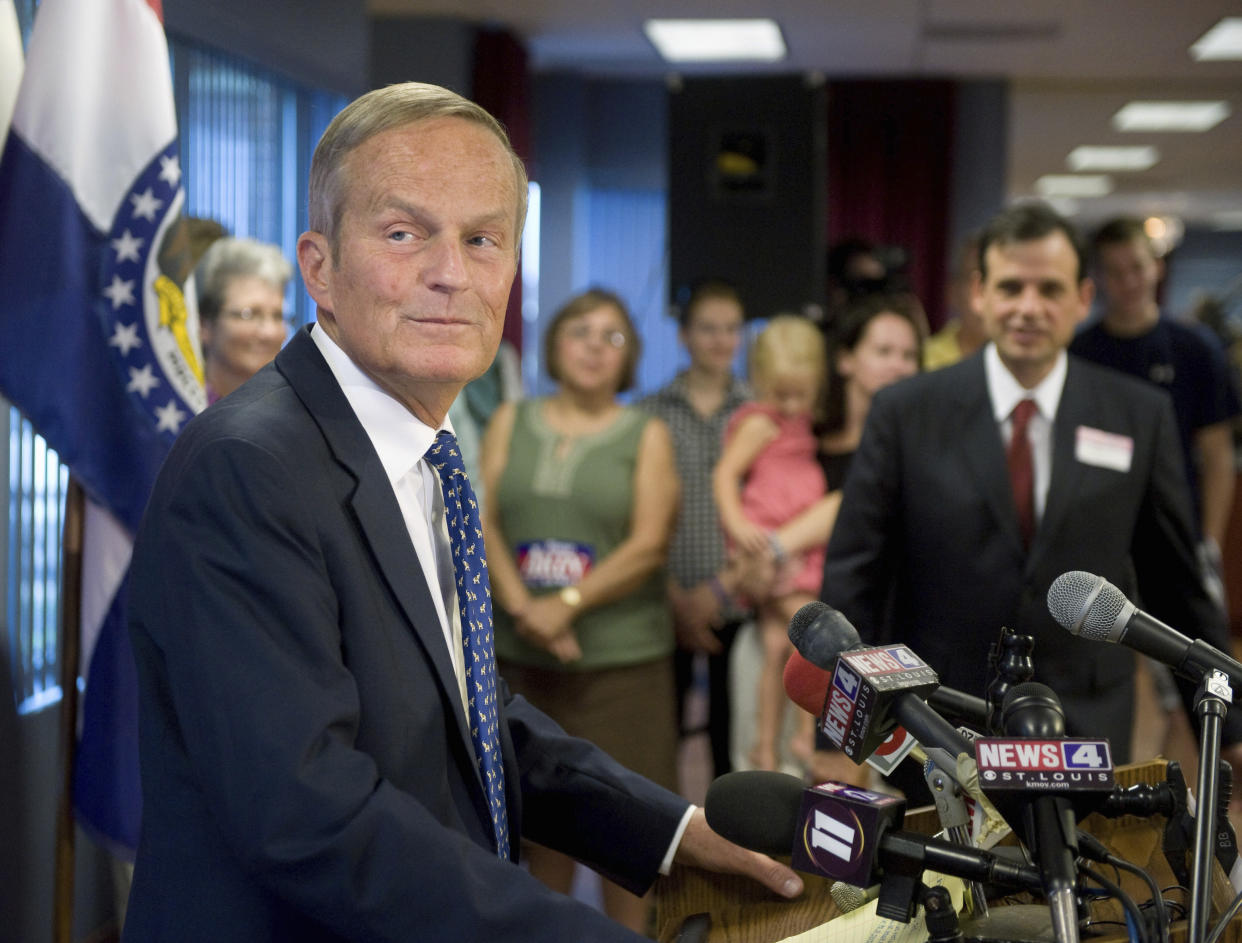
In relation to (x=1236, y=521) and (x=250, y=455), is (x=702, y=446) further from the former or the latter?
(x=1236, y=521)

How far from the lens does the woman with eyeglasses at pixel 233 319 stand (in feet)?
8.84

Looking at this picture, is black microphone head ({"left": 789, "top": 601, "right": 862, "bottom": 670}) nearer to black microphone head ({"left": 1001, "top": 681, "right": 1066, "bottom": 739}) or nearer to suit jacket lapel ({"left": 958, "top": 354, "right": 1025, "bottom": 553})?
black microphone head ({"left": 1001, "top": 681, "right": 1066, "bottom": 739})

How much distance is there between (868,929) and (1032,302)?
1.63m

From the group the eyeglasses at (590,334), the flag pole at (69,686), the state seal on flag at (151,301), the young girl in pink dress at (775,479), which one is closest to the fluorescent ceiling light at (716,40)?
the young girl in pink dress at (775,479)

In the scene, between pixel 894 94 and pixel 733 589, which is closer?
pixel 733 589

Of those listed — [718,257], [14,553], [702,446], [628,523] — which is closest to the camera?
[14,553]

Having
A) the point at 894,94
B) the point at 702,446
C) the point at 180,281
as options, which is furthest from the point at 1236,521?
the point at 180,281

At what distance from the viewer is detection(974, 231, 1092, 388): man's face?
2387mm

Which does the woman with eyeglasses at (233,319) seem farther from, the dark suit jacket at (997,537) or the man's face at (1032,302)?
the man's face at (1032,302)

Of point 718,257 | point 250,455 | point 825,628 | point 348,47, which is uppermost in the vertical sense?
point 348,47

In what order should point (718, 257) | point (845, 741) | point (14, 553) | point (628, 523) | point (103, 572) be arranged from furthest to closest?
point (718, 257)
point (628, 523)
point (14, 553)
point (103, 572)
point (845, 741)

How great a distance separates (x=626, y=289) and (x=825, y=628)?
316 inches

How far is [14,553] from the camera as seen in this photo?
2.68 m

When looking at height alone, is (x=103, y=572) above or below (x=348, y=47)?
below
